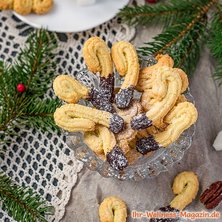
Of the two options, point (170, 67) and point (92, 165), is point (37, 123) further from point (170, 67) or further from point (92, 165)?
point (170, 67)

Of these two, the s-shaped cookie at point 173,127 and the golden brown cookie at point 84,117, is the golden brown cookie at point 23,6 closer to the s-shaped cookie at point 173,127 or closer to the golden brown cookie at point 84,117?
the golden brown cookie at point 84,117

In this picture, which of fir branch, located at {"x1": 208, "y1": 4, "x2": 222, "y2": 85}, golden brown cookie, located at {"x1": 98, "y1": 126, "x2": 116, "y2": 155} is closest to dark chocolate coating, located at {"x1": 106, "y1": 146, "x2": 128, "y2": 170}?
golden brown cookie, located at {"x1": 98, "y1": 126, "x2": 116, "y2": 155}

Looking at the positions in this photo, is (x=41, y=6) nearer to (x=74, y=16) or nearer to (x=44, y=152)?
(x=74, y=16)

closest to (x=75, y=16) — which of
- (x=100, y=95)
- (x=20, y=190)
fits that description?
(x=100, y=95)

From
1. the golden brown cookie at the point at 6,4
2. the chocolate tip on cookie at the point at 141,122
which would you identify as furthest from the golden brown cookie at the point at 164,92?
the golden brown cookie at the point at 6,4

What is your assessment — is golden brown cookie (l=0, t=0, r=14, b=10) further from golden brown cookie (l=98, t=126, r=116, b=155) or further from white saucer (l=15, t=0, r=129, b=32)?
golden brown cookie (l=98, t=126, r=116, b=155)
